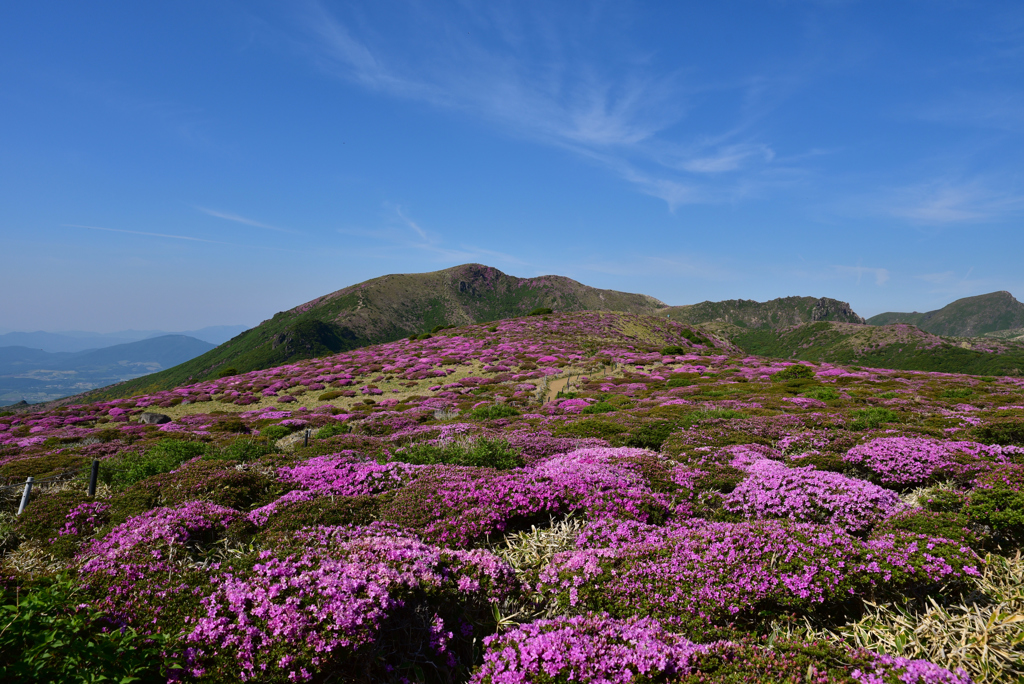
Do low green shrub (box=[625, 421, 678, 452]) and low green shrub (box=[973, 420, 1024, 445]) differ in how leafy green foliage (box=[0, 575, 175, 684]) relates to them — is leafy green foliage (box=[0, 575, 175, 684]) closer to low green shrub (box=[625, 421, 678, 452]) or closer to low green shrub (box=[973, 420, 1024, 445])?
low green shrub (box=[625, 421, 678, 452])

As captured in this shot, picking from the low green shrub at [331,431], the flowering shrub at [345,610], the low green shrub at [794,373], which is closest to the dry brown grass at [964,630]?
the flowering shrub at [345,610]

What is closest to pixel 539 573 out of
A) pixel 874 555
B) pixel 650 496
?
pixel 650 496

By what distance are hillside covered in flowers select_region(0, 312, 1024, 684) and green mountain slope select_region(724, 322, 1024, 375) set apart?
361 feet

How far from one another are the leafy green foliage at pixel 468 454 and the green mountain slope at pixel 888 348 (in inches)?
4425

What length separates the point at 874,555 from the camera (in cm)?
526

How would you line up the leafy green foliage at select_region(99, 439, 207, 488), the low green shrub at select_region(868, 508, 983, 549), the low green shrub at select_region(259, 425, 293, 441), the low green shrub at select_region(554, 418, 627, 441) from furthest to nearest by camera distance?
the low green shrub at select_region(259, 425, 293, 441), the low green shrub at select_region(554, 418, 627, 441), the leafy green foliage at select_region(99, 439, 207, 488), the low green shrub at select_region(868, 508, 983, 549)

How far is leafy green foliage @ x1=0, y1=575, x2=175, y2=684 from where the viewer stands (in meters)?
3.00

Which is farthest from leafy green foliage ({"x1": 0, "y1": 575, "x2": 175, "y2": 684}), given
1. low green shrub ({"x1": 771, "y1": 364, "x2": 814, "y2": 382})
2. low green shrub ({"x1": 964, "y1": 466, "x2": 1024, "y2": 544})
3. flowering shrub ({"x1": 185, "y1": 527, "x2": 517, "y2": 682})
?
low green shrub ({"x1": 771, "y1": 364, "x2": 814, "y2": 382})

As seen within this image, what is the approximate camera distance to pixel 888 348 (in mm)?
116375

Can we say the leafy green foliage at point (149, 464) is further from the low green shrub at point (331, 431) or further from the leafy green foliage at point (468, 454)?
the leafy green foliage at point (468, 454)

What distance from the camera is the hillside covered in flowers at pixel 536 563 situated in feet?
12.5

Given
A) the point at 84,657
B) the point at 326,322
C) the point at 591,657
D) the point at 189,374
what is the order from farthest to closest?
the point at 326,322, the point at 189,374, the point at 591,657, the point at 84,657

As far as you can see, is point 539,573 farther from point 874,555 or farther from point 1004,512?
point 1004,512

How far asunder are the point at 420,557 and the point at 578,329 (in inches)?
2569
